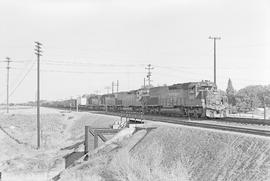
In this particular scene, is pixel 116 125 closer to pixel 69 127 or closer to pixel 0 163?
pixel 0 163

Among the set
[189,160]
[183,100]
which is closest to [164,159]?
[189,160]

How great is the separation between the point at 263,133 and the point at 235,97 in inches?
1755

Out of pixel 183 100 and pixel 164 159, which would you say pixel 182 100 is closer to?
pixel 183 100

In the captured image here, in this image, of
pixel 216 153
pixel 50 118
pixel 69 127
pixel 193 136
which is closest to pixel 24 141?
pixel 69 127

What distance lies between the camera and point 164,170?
13531mm

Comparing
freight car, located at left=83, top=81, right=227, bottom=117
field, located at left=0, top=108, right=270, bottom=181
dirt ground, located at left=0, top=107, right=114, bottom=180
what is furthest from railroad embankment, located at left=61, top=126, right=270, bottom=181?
freight car, located at left=83, top=81, right=227, bottom=117

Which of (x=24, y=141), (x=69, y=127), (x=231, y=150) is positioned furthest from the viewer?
(x=69, y=127)

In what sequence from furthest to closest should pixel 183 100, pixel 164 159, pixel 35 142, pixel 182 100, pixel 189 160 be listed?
pixel 35 142 → pixel 182 100 → pixel 183 100 → pixel 164 159 → pixel 189 160

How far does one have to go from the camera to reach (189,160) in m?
14.1

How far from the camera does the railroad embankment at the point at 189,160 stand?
37.6 ft

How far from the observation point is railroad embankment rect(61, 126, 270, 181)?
37.6ft

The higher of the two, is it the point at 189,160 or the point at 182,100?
the point at 182,100

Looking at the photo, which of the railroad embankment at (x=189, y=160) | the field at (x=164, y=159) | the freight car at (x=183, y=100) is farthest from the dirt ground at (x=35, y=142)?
the railroad embankment at (x=189, y=160)

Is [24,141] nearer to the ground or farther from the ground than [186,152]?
nearer to the ground
